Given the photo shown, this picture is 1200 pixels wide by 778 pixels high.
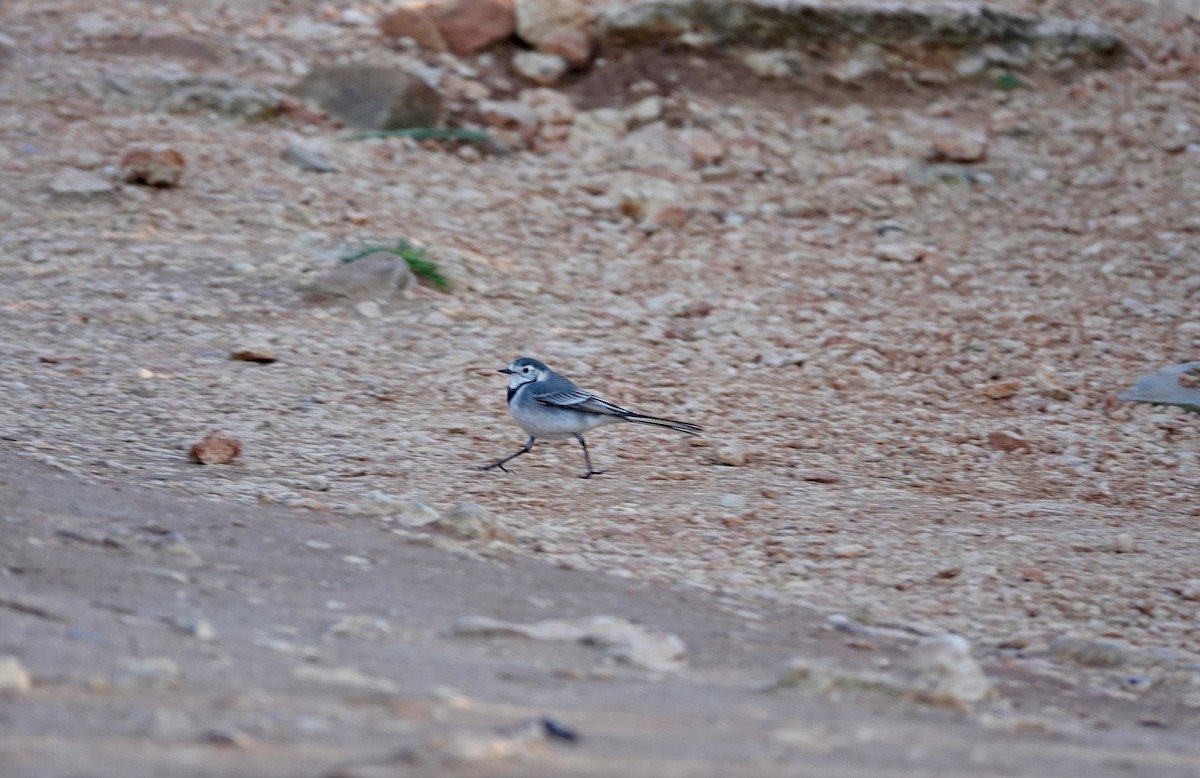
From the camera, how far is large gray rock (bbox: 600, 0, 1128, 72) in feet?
33.8

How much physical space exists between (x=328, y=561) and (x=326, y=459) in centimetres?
141

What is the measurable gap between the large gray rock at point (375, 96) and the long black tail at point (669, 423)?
4196mm

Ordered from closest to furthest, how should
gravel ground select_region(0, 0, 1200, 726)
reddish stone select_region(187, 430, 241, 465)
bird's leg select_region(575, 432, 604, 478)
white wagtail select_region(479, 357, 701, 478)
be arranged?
gravel ground select_region(0, 0, 1200, 726) → reddish stone select_region(187, 430, 241, 465) → white wagtail select_region(479, 357, 701, 478) → bird's leg select_region(575, 432, 604, 478)

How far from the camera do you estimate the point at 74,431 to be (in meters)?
5.48

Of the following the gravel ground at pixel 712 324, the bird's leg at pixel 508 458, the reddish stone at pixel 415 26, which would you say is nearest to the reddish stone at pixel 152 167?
the gravel ground at pixel 712 324

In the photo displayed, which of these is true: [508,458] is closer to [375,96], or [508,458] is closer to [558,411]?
[558,411]

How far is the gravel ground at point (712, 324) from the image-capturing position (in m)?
5.00

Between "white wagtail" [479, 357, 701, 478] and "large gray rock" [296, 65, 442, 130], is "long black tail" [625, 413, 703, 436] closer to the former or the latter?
"white wagtail" [479, 357, 701, 478]

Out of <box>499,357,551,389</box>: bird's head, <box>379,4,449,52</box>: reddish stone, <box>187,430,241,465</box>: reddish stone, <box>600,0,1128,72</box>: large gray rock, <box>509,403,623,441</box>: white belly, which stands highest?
<box>600,0,1128,72</box>: large gray rock

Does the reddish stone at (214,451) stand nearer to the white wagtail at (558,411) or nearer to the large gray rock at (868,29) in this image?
the white wagtail at (558,411)

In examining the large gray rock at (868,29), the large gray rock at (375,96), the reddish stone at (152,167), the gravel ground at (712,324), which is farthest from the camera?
the large gray rock at (868,29)

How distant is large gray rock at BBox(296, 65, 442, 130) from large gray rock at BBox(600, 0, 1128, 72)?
5.14ft

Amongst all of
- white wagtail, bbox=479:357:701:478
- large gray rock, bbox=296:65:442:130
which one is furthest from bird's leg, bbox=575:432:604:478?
large gray rock, bbox=296:65:442:130

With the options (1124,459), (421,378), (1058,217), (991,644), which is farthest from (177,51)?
(991,644)
